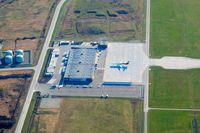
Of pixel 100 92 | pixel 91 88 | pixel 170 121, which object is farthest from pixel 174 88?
pixel 91 88

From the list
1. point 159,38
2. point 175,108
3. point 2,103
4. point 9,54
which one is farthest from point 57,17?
point 175,108

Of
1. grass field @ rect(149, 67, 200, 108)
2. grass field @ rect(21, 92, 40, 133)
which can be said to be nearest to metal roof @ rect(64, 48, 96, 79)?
grass field @ rect(21, 92, 40, 133)

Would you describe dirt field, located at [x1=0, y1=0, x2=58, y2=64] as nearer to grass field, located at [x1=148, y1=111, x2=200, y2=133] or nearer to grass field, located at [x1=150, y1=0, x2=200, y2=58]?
grass field, located at [x1=150, y1=0, x2=200, y2=58]

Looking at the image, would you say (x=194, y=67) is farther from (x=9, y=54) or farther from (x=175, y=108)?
(x=9, y=54)

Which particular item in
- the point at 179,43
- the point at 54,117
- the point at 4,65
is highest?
the point at 179,43

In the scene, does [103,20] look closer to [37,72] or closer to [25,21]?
[25,21]
